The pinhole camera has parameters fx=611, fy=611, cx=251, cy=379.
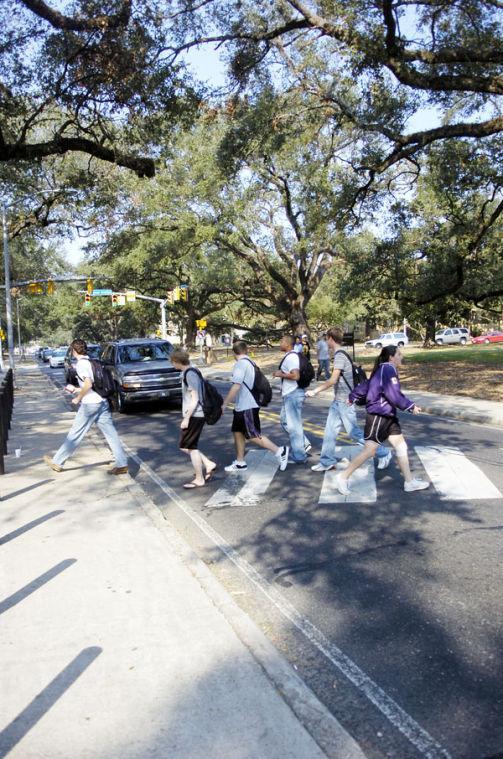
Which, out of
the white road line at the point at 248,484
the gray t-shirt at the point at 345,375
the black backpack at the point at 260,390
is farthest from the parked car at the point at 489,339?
the black backpack at the point at 260,390

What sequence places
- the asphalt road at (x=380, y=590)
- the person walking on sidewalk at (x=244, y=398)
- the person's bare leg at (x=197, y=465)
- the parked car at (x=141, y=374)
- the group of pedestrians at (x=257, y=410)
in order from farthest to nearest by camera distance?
the parked car at (x=141, y=374) → the person walking on sidewalk at (x=244, y=398) → the person's bare leg at (x=197, y=465) → the group of pedestrians at (x=257, y=410) → the asphalt road at (x=380, y=590)

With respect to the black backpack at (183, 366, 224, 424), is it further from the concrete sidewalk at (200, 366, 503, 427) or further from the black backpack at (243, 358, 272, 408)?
the concrete sidewalk at (200, 366, 503, 427)

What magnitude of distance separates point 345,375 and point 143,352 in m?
9.95

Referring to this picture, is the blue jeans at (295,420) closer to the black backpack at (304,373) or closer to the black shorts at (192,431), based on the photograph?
the black backpack at (304,373)

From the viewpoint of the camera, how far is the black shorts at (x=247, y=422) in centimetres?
788

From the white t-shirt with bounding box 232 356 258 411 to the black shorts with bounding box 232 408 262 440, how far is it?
0.06m

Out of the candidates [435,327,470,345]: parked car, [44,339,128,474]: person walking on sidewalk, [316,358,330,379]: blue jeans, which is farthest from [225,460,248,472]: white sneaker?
[435,327,470,345]: parked car

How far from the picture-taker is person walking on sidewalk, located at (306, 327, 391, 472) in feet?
25.4

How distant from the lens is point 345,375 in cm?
781

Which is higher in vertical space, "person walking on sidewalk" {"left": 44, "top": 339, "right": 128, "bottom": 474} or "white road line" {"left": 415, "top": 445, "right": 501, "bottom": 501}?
"person walking on sidewalk" {"left": 44, "top": 339, "right": 128, "bottom": 474}

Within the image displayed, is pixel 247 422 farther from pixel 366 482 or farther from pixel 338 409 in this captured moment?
pixel 366 482

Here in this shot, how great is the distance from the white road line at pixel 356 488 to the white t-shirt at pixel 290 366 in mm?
1217

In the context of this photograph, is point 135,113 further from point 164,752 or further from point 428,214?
point 428,214

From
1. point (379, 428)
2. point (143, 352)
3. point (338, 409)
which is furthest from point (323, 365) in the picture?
point (379, 428)
